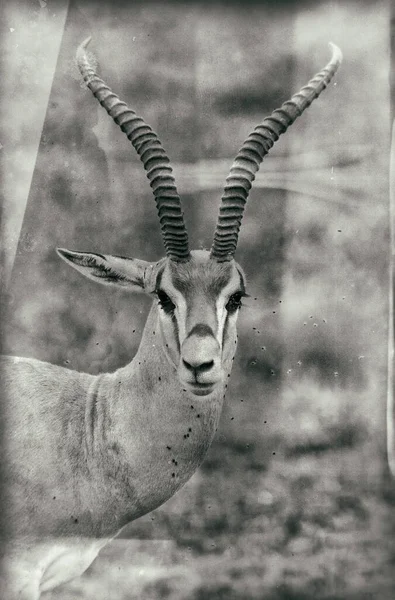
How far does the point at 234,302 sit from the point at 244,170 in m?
0.65

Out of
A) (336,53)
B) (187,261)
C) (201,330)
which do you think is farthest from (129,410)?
(336,53)

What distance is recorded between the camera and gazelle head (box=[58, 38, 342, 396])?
313 centimetres

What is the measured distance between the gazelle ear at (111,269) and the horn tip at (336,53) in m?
1.59

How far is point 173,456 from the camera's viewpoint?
3361 mm

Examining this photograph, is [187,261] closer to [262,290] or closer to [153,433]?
[262,290]

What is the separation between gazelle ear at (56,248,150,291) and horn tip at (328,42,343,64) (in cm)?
159

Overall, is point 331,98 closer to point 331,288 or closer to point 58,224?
point 331,288

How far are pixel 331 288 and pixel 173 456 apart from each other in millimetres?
1263

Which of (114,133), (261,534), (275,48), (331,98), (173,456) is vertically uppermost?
(275,48)

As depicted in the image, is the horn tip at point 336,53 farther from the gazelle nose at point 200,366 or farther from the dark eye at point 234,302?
the gazelle nose at point 200,366

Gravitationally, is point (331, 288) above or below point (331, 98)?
below

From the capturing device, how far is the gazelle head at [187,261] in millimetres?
3135

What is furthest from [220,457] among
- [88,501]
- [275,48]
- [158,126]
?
[275,48]

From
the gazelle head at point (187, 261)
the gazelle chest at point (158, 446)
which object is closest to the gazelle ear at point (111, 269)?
the gazelle head at point (187, 261)
